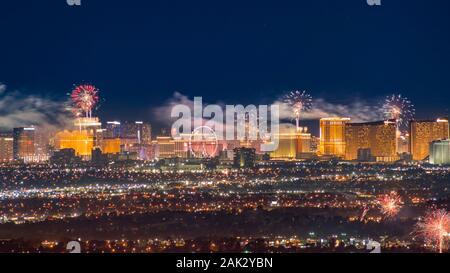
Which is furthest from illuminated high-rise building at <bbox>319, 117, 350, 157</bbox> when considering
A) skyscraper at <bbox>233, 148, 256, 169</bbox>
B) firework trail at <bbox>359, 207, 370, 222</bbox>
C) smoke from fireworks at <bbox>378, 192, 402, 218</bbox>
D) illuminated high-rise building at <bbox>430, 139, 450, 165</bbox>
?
firework trail at <bbox>359, 207, 370, 222</bbox>

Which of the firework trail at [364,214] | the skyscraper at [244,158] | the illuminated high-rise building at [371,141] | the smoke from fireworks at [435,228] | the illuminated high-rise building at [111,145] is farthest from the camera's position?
the illuminated high-rise building at [111,145]

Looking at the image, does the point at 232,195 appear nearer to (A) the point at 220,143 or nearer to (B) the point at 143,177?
(B) the point at 143,177

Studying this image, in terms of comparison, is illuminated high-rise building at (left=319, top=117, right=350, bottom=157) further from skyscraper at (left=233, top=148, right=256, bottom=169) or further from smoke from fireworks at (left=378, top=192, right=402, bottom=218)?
smoke from fireworks at (left=378, top=192, right=402, bottom=218)

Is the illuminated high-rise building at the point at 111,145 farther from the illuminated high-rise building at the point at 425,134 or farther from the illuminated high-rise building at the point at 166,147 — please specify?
the illuminated high-rise building at the point at 425,134

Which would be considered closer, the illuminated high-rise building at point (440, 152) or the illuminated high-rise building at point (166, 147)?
the illuminated high-rise building at point (440, 152)

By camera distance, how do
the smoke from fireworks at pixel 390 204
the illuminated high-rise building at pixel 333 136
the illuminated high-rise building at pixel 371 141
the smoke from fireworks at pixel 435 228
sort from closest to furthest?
1. the smoke from fireworks at pixel 435 228
2. the smoke from fireworks at pixel 390 204
3. the illuminated high-rise building at pixel 371 141
4. the illuminated high-rise building at pixel 333 136

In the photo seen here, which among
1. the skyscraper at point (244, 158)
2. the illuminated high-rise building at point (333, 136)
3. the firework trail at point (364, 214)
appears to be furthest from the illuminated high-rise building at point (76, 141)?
the firework trail at point (364, 214)
